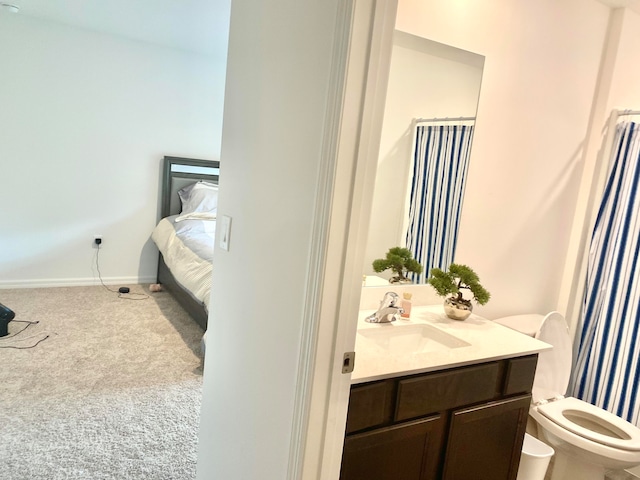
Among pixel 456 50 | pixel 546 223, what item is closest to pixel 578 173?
pixel 546 223

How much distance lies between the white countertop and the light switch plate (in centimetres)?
58

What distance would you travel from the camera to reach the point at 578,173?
2635 millimetres

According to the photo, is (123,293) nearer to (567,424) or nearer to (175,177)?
(175,177)

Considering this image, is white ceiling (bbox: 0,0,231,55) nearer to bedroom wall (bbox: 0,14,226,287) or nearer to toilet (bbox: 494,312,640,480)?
bedroom wall (bbox: 0,14,226,287)

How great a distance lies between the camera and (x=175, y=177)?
4.70 meters

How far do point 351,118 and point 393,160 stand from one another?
1.11 meters

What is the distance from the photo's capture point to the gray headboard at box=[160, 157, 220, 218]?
183 inches

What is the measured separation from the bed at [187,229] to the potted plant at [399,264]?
1.60 m

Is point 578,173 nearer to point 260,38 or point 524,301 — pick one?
point 524,301

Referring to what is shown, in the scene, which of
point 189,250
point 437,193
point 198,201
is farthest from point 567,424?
point 198,201

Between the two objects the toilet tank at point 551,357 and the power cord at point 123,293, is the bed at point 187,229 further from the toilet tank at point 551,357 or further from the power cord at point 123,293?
the toilet tank at point 551,357

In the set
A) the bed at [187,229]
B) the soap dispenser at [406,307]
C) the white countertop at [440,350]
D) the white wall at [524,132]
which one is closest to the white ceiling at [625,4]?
the white wall at [524,132]

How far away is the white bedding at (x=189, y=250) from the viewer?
3.30 meters

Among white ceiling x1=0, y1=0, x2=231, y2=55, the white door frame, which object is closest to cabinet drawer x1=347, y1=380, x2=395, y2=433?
the white door frame
